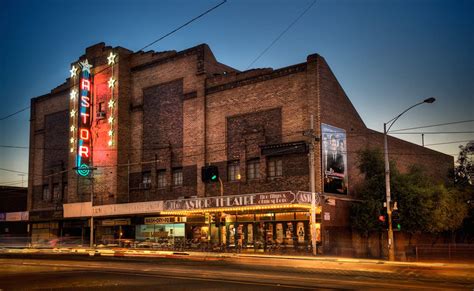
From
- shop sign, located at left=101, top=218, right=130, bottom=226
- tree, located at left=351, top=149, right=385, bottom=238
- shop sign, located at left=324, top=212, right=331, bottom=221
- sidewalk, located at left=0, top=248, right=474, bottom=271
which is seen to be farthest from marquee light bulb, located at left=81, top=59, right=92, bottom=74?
shop sign, located at left=324, top=212, right=331, bottom=221

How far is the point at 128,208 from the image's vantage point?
4191cm

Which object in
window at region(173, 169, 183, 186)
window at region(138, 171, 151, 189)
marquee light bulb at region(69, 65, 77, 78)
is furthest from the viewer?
marquee light bulb at region(69, 65, 77, 78)

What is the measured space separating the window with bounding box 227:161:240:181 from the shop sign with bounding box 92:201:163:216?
563 cm

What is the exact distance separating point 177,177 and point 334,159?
13.3m

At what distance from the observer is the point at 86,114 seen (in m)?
47.5

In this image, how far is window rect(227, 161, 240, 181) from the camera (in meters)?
37.5

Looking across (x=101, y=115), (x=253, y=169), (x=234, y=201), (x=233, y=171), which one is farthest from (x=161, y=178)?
(x=234, y=201)

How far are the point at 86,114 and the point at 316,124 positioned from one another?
2340cm

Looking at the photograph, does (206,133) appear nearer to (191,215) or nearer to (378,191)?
(191,215)

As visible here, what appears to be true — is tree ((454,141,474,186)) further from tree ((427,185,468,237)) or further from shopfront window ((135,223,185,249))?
shopfront window ((135,223,185,249))

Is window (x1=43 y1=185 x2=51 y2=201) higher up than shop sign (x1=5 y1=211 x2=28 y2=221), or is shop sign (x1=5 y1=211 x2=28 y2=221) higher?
window (x1=43 y1=185 x2=51 y2=201)

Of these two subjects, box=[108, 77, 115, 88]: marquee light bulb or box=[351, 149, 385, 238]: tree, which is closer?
box=[351, 149, 385, 238]: tree

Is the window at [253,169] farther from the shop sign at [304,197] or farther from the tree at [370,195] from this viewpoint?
the tree at [370,195]


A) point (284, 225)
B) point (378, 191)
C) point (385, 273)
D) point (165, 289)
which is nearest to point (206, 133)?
point (284, 225)
